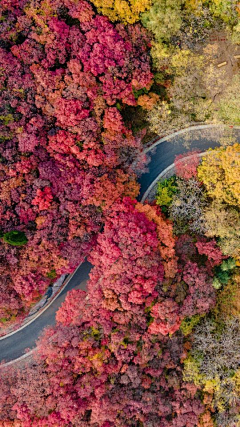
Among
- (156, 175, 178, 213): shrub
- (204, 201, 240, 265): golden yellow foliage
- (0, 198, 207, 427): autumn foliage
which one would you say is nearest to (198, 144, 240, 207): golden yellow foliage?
(204, 201, 240, 265): golden yellow foliage

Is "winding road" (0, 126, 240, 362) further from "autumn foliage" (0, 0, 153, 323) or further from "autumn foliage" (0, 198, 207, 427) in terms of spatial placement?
"autumn foliage" (0, 198, 207, 427)

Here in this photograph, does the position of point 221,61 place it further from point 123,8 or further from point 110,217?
point 110,217

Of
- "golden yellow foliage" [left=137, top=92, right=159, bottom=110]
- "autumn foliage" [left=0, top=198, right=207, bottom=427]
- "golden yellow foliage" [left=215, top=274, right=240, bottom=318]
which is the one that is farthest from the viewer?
"golden yellow foliage" [left=215, top=274, right=240, bottom=318]

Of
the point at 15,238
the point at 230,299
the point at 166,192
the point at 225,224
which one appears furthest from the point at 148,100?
the point at 230,299

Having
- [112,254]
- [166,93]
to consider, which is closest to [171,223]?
[112,254]

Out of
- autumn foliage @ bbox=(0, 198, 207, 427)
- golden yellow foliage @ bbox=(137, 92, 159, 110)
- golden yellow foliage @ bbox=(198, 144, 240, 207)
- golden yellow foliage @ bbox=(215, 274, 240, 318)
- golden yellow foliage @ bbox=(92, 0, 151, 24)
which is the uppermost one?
golden yellow foliage @ bbox=(92, 0, 151, 24)

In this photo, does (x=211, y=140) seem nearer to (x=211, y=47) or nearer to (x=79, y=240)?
(x=211, y=47)
